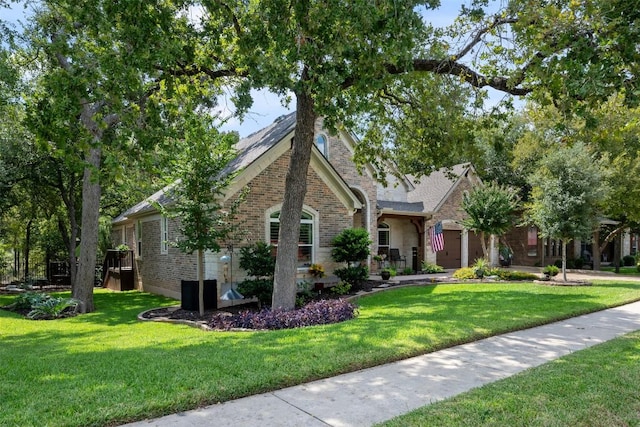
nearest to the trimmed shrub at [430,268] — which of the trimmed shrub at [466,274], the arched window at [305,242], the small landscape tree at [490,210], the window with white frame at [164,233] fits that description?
the trimmed shrub at [466,274]

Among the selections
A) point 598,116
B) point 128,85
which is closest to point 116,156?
point 128,85

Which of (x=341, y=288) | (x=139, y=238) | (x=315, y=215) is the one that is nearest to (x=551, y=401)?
(x=341, y=288)

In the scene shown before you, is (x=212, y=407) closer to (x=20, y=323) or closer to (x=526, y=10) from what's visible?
(x=526, y=10)

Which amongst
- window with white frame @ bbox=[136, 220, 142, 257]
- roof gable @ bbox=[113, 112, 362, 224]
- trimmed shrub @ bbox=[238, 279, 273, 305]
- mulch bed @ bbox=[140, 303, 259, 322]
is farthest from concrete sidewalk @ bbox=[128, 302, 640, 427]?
A: window with white frame @ bbox=[136, 220, 142, 257]

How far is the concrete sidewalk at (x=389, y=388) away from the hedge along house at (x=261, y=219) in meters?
7.39

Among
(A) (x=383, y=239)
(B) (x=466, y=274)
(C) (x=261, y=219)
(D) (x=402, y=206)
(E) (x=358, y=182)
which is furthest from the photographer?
(D) (x=402, y=206)

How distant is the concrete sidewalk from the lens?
4.05 metres

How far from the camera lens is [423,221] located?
23.4 meters

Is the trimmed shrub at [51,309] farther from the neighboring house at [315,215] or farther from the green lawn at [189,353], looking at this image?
the neighboring house at [315,215]

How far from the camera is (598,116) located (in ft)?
30.0

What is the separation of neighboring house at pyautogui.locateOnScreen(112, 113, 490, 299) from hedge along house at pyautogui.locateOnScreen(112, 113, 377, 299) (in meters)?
0.03

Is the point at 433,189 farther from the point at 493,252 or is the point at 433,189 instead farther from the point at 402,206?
the point at 493,252

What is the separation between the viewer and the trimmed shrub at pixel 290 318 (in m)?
8.97

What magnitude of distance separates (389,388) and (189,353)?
9.49ft
